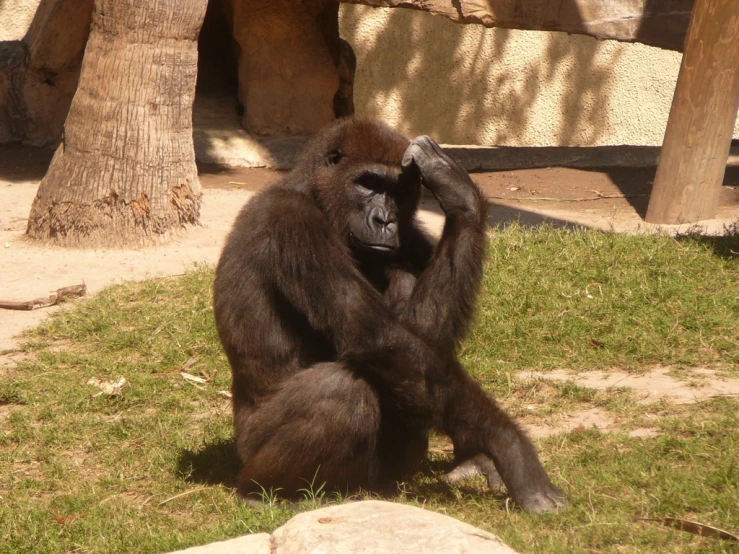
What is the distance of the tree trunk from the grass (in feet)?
3.36

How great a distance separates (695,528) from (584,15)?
24.1ft

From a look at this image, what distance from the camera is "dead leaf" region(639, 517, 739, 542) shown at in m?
3.10

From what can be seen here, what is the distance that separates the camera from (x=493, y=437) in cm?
372

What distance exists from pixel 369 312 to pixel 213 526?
3.20 ft

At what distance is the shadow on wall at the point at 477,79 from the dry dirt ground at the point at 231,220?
451 cm

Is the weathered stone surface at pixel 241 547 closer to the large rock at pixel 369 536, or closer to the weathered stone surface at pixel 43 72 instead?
the large rock at pixel 369 536

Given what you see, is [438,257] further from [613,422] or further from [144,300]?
[144,300]

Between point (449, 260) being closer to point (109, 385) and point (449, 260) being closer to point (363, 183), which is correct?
point (363, 183)

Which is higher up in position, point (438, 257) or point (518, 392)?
point (438, 257)

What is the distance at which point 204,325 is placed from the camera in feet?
19.1

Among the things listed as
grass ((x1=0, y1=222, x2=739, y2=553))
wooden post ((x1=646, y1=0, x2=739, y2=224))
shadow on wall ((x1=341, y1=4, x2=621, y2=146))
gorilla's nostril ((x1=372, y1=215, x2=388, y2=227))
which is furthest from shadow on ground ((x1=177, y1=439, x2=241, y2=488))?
shadow on wall ((x1=341, y1=4, x2=621, y2=146))

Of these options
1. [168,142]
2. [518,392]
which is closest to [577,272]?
[518,392]

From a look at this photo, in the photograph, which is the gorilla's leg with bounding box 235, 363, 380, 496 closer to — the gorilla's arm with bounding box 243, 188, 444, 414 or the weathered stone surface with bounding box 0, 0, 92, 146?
the gorilla's arm with bounding box 243, 188, 444, 414

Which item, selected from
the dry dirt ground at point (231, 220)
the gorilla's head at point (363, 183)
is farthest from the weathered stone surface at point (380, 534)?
the dry dirt ground at point (231, 220)
